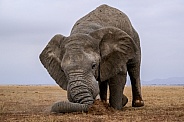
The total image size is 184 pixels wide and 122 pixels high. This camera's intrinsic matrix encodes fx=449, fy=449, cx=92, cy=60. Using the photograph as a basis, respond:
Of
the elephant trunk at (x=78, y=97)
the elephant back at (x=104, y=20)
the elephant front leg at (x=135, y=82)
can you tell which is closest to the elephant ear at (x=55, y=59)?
the elephant back at (x=104, y=20)

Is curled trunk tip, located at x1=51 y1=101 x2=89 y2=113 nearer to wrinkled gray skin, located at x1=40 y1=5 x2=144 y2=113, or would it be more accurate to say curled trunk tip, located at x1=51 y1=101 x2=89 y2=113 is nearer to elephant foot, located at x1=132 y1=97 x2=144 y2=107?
wrinkled gray skin, located at x1=40 y1=5 x2=144 y2=113

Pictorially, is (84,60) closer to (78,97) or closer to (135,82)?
(78,97)

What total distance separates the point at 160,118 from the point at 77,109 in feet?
5.16

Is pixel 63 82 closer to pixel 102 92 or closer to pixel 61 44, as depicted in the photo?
pixel 61 44

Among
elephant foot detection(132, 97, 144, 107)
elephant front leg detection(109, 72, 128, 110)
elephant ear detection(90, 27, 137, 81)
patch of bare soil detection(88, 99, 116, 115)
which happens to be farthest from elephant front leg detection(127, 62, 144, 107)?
patch of bare soil detection(88, 99, 116, 115)

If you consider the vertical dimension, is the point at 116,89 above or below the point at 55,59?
below

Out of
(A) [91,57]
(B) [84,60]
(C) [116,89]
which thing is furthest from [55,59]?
(C) [116,89]

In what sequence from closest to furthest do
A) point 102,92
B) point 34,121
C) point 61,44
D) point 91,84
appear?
1. point 34,121
2. point 91,84
3. point 61,44
4. point 102,92

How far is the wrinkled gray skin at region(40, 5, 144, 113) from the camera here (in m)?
8.79

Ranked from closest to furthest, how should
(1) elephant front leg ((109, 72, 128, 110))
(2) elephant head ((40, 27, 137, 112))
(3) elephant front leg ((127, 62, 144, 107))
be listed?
(2) elephant head ((40, 27, 137, 112)) < (1) elephant front leg ((109, 72, 128, 110)) < (3) elephant front leg ((127, 62, 144, 107))

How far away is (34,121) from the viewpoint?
7.79 meters

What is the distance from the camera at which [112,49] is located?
1048cm

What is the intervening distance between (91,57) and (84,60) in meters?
0.36

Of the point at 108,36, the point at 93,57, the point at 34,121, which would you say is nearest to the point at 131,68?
the point at 108,36
